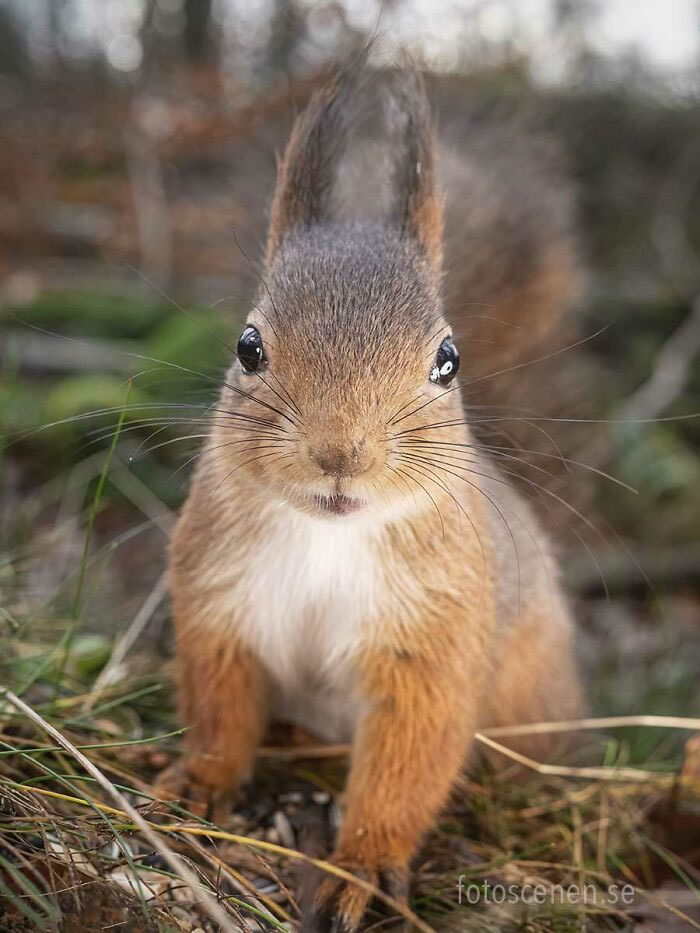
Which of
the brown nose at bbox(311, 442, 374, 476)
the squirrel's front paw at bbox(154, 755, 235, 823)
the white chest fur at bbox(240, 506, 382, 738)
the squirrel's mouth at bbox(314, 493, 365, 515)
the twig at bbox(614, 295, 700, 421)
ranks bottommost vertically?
the squirrel's front paw at bbox(154, 755, 235, 823)

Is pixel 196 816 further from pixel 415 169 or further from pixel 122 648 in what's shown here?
pixel 415 169

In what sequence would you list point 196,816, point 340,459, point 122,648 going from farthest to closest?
point 122,648 < point 196,816 < point 340,459

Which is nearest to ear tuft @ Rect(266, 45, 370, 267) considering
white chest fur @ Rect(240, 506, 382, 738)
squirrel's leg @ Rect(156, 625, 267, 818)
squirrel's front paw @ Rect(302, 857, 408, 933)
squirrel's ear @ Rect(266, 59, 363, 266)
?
squirrel's ear @ Rect(266, 59, 363, 266)

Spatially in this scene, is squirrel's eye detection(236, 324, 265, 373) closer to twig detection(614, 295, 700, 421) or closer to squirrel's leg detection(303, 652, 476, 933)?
squirrel's leg detection(303, 652, 476, 933)

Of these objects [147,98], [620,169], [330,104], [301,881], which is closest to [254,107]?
[147,98]

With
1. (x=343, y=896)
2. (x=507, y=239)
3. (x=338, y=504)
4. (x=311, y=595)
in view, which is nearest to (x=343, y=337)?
(x=338, y=504)

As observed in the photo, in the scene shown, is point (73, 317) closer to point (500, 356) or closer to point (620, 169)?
point (500, 356)

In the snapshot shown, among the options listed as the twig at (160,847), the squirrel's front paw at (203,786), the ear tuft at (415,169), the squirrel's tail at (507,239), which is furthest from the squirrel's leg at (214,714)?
the squirrel's tail at (507,239)
